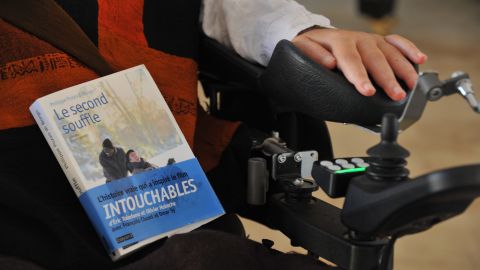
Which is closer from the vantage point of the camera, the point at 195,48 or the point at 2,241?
the point at 2,241

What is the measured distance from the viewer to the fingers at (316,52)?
2.57 feet

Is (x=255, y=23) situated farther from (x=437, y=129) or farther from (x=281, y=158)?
(x=437, y=129)

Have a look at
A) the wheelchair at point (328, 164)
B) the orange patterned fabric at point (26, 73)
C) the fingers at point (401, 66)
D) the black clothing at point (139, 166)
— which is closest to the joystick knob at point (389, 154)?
the wheelchair at point (328, 164)

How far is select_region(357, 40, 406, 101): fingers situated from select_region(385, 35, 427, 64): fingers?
0.08 ft

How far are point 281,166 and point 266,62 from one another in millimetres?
140

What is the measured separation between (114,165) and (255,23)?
275mm

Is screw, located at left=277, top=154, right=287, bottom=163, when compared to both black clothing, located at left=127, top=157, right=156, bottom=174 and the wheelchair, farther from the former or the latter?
black clothing, located at left=127, top=157, right=156, bottom=174

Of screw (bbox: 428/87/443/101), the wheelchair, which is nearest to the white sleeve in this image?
the wheelchair

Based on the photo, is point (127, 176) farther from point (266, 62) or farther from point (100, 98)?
point (266, 62)

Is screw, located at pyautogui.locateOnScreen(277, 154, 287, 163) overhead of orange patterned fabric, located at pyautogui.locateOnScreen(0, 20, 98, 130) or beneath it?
beneath

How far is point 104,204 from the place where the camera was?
0.73 metres

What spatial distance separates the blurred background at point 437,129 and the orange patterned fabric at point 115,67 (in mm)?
181

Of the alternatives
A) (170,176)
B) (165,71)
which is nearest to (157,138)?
(170,176)

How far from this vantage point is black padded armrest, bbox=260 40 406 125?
74cm
